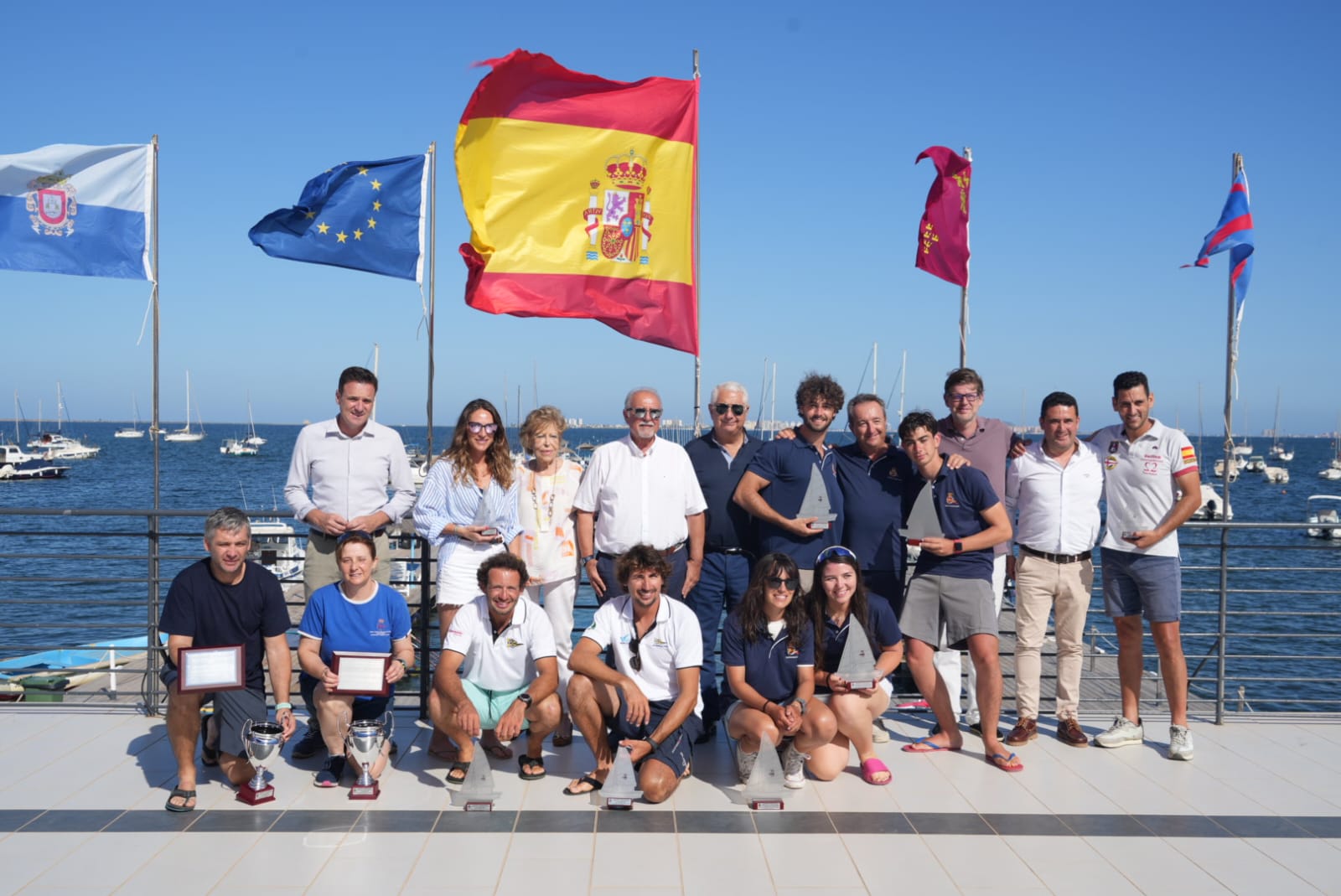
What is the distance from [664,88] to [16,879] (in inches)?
205

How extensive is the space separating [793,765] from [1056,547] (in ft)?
6.48

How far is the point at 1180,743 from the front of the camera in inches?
209

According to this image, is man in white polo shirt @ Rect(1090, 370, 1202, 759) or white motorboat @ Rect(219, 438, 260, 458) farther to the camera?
white motorboat @ Rect(219, 438, 260, 458)

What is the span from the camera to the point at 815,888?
3727 mm

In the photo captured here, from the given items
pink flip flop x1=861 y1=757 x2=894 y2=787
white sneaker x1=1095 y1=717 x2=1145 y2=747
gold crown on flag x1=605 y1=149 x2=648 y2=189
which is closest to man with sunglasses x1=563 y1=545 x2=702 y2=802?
pink flip flop x1=861 y1=757 x2=894 y2=787

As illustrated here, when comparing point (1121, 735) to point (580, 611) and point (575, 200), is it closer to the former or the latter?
point (575, 200)

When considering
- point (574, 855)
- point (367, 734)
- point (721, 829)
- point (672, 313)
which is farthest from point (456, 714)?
point (672, 313)

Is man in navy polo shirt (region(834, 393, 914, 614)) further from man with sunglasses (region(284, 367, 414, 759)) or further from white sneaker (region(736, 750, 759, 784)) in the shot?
man with sunglasses (region(284, 367, 414, 759))

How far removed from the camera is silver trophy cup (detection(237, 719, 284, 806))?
443 centimetres

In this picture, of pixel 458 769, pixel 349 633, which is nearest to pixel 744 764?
pixel 458 769

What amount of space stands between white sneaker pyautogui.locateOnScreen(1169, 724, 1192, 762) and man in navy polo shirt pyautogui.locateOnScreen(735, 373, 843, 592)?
6.99 ft

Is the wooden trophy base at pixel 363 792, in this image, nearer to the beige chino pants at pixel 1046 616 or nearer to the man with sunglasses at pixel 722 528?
the man with sunglasses at pixel 722 528

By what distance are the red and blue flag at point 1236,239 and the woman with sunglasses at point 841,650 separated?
3521 mm

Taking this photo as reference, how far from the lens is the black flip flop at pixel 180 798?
4395mm
